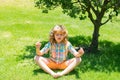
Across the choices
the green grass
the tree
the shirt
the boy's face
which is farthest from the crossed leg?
the tree

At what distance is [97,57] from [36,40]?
9.25 ft

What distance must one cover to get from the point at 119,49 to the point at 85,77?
127 inches

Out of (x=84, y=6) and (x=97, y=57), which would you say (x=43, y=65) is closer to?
(x=97, y=57)

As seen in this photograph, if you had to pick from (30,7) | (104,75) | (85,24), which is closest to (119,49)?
(104,75)

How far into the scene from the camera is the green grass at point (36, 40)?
9.16m

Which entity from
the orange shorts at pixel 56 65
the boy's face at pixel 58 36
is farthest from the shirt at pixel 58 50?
the boy's face at pixel 58 36

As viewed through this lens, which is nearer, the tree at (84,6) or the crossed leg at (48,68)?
the crossed leg at (48,68)

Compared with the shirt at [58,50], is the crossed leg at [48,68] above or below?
below

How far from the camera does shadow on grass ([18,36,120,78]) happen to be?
9.66 metres

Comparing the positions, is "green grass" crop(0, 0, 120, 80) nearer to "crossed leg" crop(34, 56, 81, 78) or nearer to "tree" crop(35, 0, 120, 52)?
"crossed leg" crop(34, 56, 81, 78)

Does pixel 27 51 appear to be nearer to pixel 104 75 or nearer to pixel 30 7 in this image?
pixel 104 75

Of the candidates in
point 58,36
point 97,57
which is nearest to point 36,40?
point 97,57

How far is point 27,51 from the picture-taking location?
36.5 feet

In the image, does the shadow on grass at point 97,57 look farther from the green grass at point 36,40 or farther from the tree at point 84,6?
the tree at point 84,6
